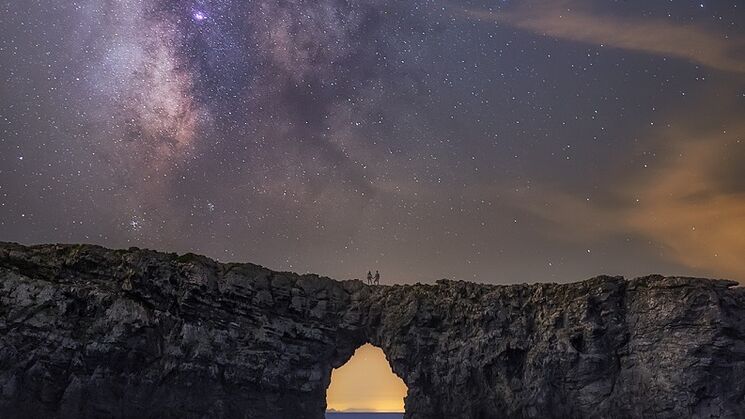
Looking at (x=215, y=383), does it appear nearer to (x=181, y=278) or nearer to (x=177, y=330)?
(x=177, y=330)

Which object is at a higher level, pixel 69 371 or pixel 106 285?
pixel 106 285

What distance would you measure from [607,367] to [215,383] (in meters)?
43.6

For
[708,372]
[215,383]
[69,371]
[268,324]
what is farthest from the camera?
[268,324]

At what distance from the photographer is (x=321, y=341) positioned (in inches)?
2854

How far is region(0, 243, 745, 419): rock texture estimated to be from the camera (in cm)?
5972

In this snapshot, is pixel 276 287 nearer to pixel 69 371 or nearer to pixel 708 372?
pixel 69 371

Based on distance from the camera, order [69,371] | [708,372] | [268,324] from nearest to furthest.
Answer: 1. [708,372]
2. [69,371]
3. [268,324]

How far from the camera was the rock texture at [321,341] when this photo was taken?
59.7 m

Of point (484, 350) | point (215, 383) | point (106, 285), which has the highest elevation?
point (106, 285)

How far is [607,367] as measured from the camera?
6303 centimetres

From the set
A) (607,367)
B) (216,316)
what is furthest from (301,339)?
(607,367)

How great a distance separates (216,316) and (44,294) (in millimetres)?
18438

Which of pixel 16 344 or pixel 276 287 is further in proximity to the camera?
pixel 276 287

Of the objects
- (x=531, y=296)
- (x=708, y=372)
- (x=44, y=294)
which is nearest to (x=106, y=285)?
(x=44, y=294)
